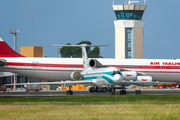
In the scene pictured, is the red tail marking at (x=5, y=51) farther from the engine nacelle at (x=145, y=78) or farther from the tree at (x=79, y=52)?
the tree at (x=79, y=52)

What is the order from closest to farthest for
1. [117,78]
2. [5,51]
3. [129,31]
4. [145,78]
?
[117,78], [145,78], [5,51], [129,31]

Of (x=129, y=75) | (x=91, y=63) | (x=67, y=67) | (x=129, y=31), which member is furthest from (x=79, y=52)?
(x=91, y=63)

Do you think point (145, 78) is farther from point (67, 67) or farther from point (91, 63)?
point (67, 67)

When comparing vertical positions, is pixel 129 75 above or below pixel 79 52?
below

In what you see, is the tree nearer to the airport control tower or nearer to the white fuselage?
the airport control tower

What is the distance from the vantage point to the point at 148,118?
633 inches

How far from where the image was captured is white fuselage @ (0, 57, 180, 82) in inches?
2203

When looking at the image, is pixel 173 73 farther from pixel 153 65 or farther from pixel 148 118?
pixel 148 118

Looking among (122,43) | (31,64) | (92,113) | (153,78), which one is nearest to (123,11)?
(122,43)

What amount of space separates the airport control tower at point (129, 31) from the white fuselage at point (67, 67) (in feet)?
154

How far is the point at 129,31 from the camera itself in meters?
108

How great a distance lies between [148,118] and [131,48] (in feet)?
307

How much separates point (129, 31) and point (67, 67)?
177ft

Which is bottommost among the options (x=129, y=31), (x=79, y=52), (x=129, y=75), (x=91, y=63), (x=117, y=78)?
(x=117, y=78)
